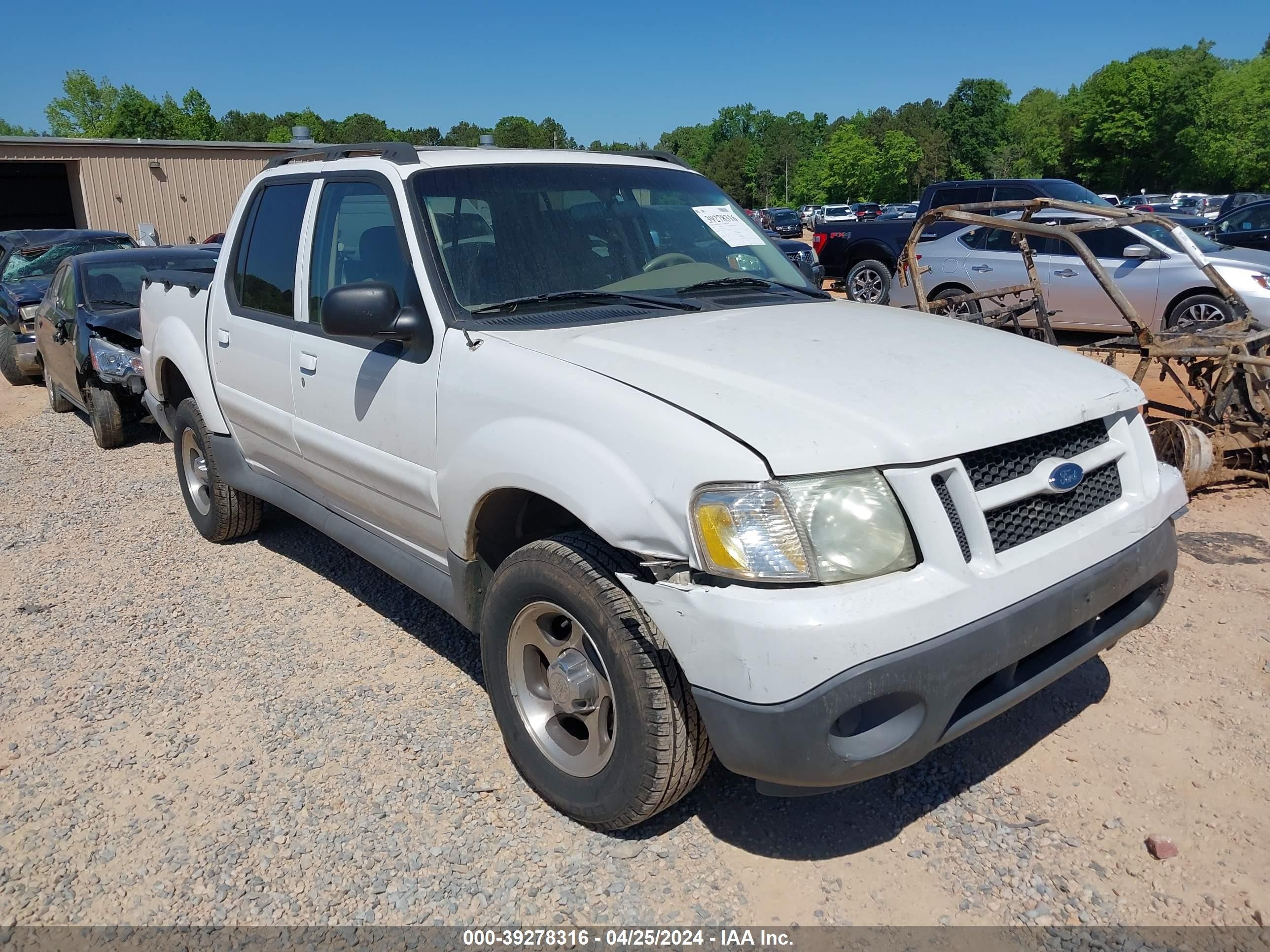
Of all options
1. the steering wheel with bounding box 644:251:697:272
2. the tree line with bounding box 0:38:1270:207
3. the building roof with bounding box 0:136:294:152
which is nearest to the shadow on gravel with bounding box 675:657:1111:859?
the steering wheel with bounding box 644:251:697:272

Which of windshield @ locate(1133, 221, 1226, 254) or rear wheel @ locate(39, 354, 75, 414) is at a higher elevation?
windshield @ locate(1133, 221, 1226, 254)

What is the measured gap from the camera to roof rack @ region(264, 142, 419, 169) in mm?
3586

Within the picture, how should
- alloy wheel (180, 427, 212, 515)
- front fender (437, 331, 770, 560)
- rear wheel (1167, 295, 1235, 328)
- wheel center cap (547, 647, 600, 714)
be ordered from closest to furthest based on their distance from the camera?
front fender (437, 331, 770, 560), wheel center cap (547, 647, 600, 714), alloy wheel (180, 427, 212, 515), rear wheel (1167, 295, 1235, 328)

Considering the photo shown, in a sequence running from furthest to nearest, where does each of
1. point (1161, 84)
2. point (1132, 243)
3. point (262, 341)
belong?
point (1161, 84)
point (1132, 243)
point (262, 341)

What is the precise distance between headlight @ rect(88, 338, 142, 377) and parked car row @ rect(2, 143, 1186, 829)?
14.5 feet

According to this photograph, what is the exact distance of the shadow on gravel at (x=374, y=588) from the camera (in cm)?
414

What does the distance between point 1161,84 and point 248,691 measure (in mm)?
84363

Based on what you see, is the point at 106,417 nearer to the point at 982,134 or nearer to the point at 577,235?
the point at 577,235

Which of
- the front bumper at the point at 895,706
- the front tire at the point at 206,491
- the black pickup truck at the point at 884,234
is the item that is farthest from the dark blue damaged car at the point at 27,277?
the front bumper at the point at 895,706

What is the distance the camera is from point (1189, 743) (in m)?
3.23

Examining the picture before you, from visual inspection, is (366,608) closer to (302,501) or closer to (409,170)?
(302,501)

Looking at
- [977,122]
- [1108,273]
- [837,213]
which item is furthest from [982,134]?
[1108,273]

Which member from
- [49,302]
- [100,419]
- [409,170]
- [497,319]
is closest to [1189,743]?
[497,319]

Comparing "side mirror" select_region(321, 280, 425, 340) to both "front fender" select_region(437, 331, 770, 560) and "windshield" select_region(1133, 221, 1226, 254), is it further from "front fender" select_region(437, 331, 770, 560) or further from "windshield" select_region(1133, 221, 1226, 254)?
"windshield" select_region(1133, 221, 1226, 254)
